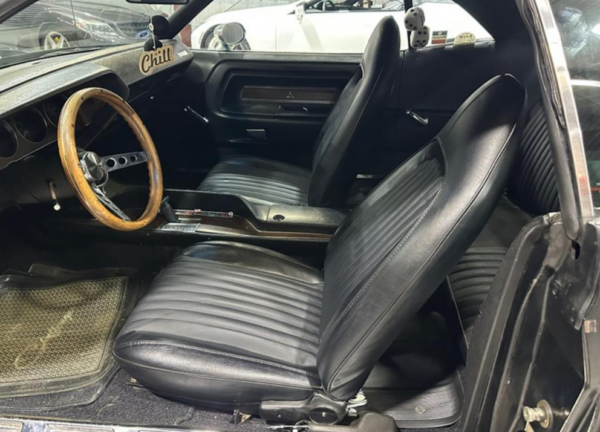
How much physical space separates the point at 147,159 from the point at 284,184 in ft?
2.19

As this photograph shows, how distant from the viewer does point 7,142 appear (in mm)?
1267

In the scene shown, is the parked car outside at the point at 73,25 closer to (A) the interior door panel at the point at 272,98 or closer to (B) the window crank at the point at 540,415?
(A) the interior door panel at the point at 272,98

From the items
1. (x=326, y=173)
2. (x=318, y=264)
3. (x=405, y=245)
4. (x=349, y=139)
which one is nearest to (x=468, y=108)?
(x=405, y=245)

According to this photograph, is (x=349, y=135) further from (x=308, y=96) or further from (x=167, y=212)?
(x=308, y=96)

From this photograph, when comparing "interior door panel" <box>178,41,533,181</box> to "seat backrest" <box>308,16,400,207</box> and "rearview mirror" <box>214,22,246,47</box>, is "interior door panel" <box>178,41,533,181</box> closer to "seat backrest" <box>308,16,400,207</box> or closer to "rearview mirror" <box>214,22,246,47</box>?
"rearview mirror" <box>214,22,246,47</box>

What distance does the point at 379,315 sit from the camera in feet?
2.78

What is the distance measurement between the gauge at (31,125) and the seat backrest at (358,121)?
0.84 meters

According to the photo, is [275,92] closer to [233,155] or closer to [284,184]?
[233,155]

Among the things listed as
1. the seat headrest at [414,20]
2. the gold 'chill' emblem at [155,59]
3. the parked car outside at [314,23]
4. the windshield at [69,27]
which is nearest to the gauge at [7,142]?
the windshield at [69,27]

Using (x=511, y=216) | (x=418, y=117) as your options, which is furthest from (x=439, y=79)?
(x=511, y=216)

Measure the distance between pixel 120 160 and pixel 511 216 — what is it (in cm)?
131

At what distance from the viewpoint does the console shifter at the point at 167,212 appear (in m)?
1.61

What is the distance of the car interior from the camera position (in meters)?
0.89

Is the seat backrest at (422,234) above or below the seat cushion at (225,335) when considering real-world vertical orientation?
above
